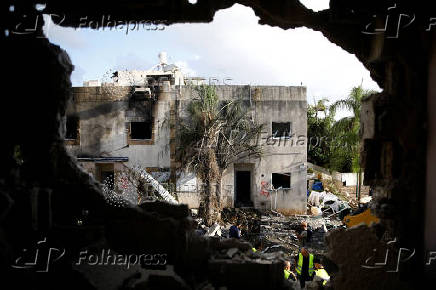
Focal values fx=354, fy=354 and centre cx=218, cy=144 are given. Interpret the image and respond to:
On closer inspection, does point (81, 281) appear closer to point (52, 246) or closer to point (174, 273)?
point (52, 246)

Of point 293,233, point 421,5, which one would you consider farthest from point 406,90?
point 293,233

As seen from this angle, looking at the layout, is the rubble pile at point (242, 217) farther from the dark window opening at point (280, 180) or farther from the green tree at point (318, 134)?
the green tree at point (318, 134)

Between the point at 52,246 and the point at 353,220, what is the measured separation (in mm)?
6353

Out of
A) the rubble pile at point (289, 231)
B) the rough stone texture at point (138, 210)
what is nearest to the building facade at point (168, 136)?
the rubble pile at point (289, 231)

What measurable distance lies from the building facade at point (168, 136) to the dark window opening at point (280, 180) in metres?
0.30

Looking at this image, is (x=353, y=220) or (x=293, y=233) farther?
(x=293, y=233)

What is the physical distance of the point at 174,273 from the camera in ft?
15.5

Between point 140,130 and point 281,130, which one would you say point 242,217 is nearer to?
point 281,130

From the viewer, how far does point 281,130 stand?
16031 millimetres

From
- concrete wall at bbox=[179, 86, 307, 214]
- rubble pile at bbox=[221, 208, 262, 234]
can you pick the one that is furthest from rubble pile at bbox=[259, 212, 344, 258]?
concrete wall at bbox=[179, 86, 307, 214]

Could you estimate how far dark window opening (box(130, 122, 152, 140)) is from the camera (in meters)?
15.8

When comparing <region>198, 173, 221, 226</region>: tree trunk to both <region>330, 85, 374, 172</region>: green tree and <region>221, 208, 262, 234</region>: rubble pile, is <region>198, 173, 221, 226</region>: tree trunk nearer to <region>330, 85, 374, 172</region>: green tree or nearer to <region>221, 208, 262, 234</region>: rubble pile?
<region>221, 208, 262, 234</region>: rubble pile

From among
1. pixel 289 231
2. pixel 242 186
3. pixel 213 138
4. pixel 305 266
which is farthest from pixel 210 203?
pixel 305 266

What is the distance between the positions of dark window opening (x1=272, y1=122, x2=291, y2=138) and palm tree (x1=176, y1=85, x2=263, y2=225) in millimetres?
758
